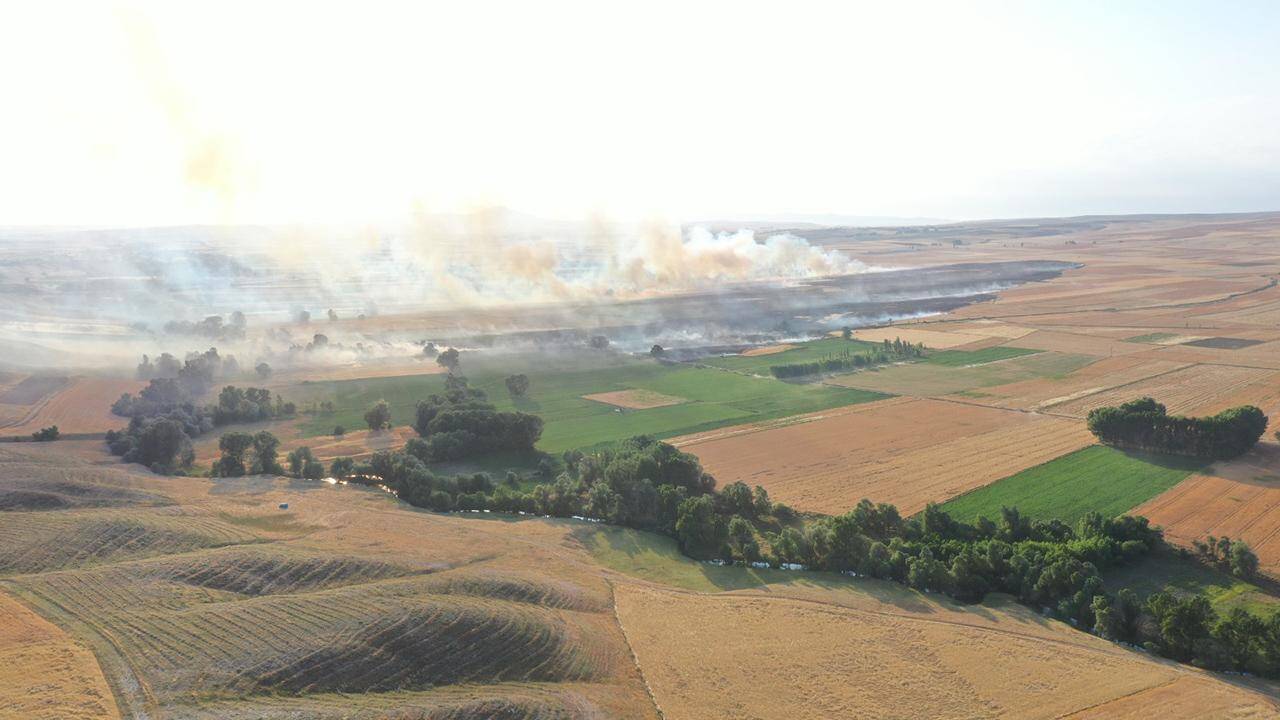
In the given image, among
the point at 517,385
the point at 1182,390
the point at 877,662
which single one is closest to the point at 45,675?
the point at 877,662

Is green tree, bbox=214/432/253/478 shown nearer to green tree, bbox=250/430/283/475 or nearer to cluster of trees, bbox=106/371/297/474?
cluster of trees, bbox=106/371/297/474

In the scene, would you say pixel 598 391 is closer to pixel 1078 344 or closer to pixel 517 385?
pixel 517 385

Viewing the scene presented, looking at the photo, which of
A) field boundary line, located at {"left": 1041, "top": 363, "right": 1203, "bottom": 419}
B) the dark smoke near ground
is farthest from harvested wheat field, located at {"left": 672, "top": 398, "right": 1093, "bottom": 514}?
the dark smoke near ground

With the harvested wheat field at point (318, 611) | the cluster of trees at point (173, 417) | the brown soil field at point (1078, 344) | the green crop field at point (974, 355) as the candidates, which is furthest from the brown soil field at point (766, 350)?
the harvested wheat field at point (318, 611)

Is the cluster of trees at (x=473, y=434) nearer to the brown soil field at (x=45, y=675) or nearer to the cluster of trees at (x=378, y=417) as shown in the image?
the cluster of trees at (x=378, y=417)

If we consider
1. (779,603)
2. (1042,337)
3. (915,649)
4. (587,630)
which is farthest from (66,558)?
(1042,337)

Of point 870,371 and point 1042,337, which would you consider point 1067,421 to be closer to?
point 870,371
